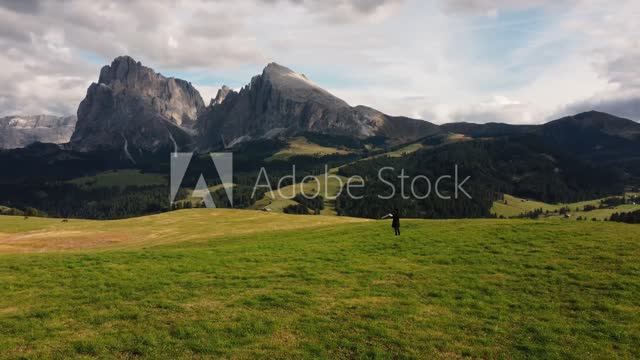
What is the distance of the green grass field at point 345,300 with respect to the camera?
20.8m

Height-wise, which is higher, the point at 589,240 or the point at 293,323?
the point at 589,240

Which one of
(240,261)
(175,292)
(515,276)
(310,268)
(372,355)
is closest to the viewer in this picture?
(372,355)

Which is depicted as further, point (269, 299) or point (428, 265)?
point (428, 265)

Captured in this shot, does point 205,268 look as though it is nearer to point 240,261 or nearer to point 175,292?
point 240,261

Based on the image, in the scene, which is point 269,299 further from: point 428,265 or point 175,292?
point 428,265

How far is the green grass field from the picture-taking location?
820 inches

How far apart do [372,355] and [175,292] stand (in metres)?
14.3

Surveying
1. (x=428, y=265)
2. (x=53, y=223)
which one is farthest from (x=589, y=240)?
(x=53, y=223)

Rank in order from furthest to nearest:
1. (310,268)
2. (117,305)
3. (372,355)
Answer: (310,268), (117,305), (372,355)

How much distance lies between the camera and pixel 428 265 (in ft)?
113

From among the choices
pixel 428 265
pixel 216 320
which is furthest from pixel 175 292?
pixel 428 265

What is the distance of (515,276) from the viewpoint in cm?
3041

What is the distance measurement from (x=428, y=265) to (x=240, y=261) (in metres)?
15.5

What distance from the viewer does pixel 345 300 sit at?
26.6 m
